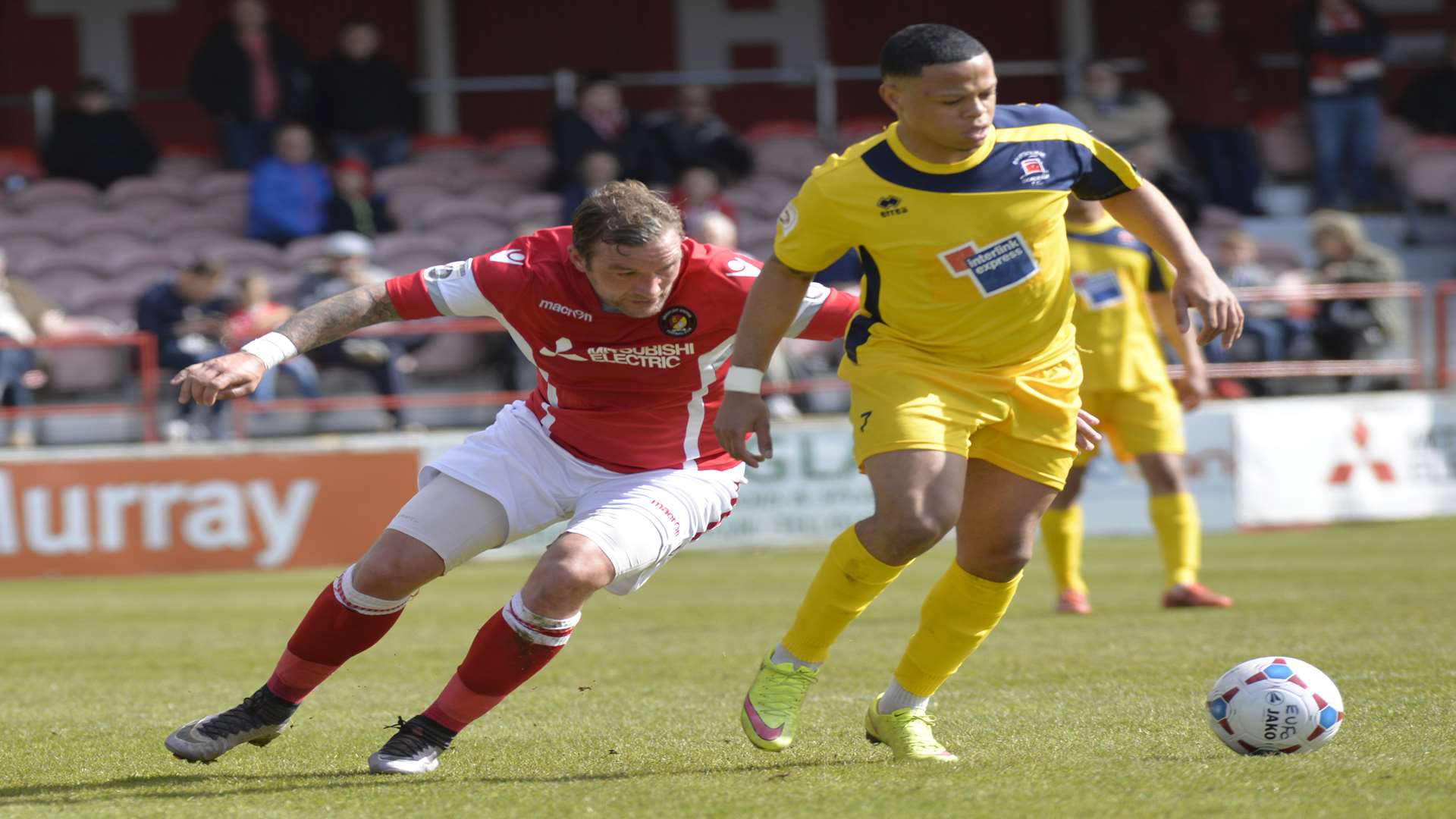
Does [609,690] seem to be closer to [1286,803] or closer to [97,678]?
[97,678]

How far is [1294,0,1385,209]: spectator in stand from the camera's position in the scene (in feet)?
58.1

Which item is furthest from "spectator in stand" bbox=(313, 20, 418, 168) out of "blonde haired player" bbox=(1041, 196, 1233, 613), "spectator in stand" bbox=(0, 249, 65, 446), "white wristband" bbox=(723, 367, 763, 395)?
"white wristband" bbox=(723, 367, 763, 395)

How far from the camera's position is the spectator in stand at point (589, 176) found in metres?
16.2

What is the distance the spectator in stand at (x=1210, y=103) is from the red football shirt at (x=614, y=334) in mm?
13766

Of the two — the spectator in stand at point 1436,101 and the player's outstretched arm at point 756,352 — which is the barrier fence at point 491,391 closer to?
the spectator in stand at point 1436,101

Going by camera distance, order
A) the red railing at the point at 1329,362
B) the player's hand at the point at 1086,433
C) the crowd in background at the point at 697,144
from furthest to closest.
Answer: the crowd in background at the point at 697,144 < the red railing at the point at 1329,362 < the player's hand at the point at 1086,433

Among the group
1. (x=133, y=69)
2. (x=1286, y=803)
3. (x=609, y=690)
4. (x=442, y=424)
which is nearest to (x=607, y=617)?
(x=609, y=690)

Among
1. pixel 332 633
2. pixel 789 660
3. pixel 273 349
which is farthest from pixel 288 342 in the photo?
pixel 789 660

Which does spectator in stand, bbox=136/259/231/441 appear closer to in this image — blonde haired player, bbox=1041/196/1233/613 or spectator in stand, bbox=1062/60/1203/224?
blonde haired player, bbox=1041/196/1233/613

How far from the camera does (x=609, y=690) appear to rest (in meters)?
6.86

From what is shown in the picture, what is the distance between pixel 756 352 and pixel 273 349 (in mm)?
1337

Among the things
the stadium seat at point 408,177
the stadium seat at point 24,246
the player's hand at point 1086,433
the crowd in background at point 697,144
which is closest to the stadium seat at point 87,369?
the crowd in background at point 697,144

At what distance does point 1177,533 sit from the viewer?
9016mm

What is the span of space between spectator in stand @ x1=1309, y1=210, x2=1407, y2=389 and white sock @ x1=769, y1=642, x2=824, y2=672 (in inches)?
424
